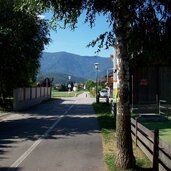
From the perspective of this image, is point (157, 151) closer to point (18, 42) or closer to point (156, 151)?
point (156, 151)

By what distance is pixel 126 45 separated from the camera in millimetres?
10891

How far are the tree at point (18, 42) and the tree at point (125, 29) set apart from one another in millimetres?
19189

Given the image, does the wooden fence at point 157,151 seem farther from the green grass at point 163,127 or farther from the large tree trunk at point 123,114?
the green grass at point 163,127

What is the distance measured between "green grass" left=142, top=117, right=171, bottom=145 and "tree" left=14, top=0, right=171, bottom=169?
573 cm

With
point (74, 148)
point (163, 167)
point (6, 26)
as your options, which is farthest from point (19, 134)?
point (6, 26)

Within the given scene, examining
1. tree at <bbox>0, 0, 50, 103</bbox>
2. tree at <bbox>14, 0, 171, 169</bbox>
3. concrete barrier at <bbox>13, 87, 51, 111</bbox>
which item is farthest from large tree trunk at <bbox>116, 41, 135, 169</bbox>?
concrete barrier at <bbox>13, 87, 51, 111</bbox>

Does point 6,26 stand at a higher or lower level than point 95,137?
higher

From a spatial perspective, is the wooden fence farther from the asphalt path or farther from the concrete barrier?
the concrete barrier

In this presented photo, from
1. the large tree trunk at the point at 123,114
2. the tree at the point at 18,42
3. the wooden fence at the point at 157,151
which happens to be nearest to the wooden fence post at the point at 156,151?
the wooden fence at the point at 157,151

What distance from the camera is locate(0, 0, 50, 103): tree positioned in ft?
105

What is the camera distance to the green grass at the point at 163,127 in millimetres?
17891

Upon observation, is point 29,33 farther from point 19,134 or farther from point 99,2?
point 99,2

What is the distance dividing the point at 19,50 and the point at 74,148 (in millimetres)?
19446

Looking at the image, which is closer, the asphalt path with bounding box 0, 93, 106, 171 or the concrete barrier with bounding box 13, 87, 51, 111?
the asphalt path with bounding box 0, 93, 106, 171
